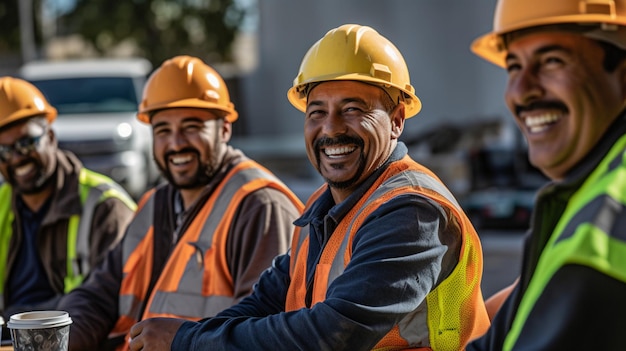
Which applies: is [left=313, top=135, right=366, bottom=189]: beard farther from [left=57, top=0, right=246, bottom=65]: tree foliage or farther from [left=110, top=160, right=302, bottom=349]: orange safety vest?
[left=57, top=0, right=246, bottom=65]: tree foliage

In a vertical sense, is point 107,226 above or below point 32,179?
below

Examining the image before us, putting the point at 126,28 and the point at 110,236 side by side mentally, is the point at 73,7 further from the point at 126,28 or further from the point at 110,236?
the point at 110,236

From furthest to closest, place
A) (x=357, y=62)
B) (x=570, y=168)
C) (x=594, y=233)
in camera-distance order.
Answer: (x=357, y=62) < (x=570, y=168) < (x=594, y=233)

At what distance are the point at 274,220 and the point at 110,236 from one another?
1.28 metres

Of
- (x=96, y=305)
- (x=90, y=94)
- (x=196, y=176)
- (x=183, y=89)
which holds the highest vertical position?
(x=183, y=89)

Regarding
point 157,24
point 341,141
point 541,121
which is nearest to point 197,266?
point 341,141

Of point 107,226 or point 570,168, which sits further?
point 107,226

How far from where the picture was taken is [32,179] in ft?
16.8

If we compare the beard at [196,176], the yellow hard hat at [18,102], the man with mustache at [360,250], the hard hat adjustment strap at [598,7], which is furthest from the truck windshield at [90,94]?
the hard hat adjustment strap at [598,7]

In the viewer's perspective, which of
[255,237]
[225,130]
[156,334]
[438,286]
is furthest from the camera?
[225,130]

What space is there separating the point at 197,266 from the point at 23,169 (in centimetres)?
161

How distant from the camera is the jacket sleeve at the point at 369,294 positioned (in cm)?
267

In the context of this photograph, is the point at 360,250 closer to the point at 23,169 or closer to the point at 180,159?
the point at 180,159

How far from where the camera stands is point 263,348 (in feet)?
9.10
